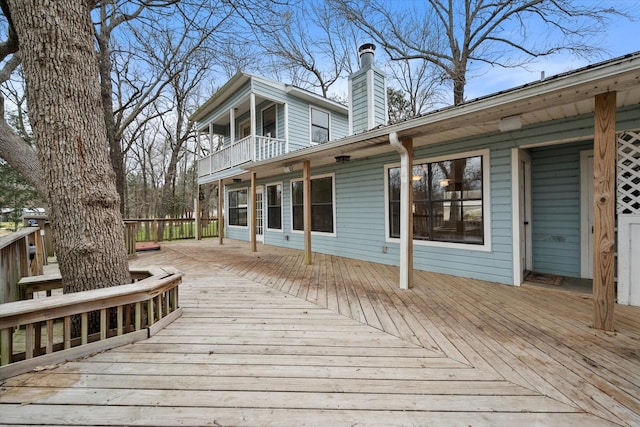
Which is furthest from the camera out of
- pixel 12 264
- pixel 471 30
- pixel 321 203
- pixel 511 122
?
pixel 471 30

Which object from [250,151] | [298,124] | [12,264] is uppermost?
[298,124]

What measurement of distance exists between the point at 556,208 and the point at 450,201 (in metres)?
1.50

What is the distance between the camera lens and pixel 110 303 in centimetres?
217

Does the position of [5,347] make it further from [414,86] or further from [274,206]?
[414,86]

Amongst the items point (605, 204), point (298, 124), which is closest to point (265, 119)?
point (298, 124)

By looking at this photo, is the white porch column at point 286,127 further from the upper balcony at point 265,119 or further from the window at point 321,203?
the window at point 321,203

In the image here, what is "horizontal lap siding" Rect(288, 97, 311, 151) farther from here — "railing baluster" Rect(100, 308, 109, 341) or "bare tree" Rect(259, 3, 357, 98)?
"railing baluster" Rect(100, 308, 109, 341)

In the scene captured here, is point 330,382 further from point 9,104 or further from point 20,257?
point 9,104

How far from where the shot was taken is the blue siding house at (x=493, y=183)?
2.44 m

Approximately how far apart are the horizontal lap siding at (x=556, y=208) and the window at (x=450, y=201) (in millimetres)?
976

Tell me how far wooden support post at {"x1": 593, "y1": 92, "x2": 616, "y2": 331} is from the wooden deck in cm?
30

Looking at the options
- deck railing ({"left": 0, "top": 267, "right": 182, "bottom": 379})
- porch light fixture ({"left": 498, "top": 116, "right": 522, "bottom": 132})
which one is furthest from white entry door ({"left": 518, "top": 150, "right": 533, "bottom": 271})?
A: deck railing ({"left": 0, "top": 267, "right": 182, "bottom": 379})

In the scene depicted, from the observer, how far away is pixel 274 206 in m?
8.71

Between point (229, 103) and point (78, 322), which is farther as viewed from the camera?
point (229, 103)
